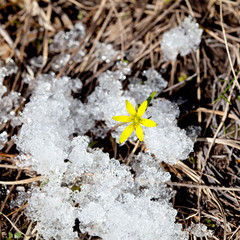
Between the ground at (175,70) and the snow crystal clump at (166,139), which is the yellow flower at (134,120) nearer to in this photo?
the snow crystal clump at (166,139)

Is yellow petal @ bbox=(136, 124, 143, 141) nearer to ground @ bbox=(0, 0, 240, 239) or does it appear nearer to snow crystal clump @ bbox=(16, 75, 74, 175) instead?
ground @ bbox=(0, 0, 240, 239)

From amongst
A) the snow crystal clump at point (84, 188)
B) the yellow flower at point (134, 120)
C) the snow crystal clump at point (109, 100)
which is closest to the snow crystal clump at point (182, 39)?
the snow crystal clump at point (109, 100)

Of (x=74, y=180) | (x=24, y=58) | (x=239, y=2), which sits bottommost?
(x=74, y=180)

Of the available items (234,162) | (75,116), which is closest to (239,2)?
(234,162)

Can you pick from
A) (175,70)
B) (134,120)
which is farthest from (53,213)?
(175,70)

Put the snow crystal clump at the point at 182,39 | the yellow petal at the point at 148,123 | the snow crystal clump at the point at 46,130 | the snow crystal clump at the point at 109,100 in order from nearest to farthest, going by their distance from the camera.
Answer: the yellow petal at the point at 148,123 → the snow crystal clump at the point at 46,130 → the snow crystal clump at the point at 109,100 → the snow crystal clump at the point at 182,39

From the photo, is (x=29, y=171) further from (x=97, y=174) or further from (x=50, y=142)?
(x=97, y=174)

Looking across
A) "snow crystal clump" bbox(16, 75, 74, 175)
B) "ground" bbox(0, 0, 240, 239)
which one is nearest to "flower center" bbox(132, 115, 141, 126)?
"ground" bbox(0, 0, 240, 239)
